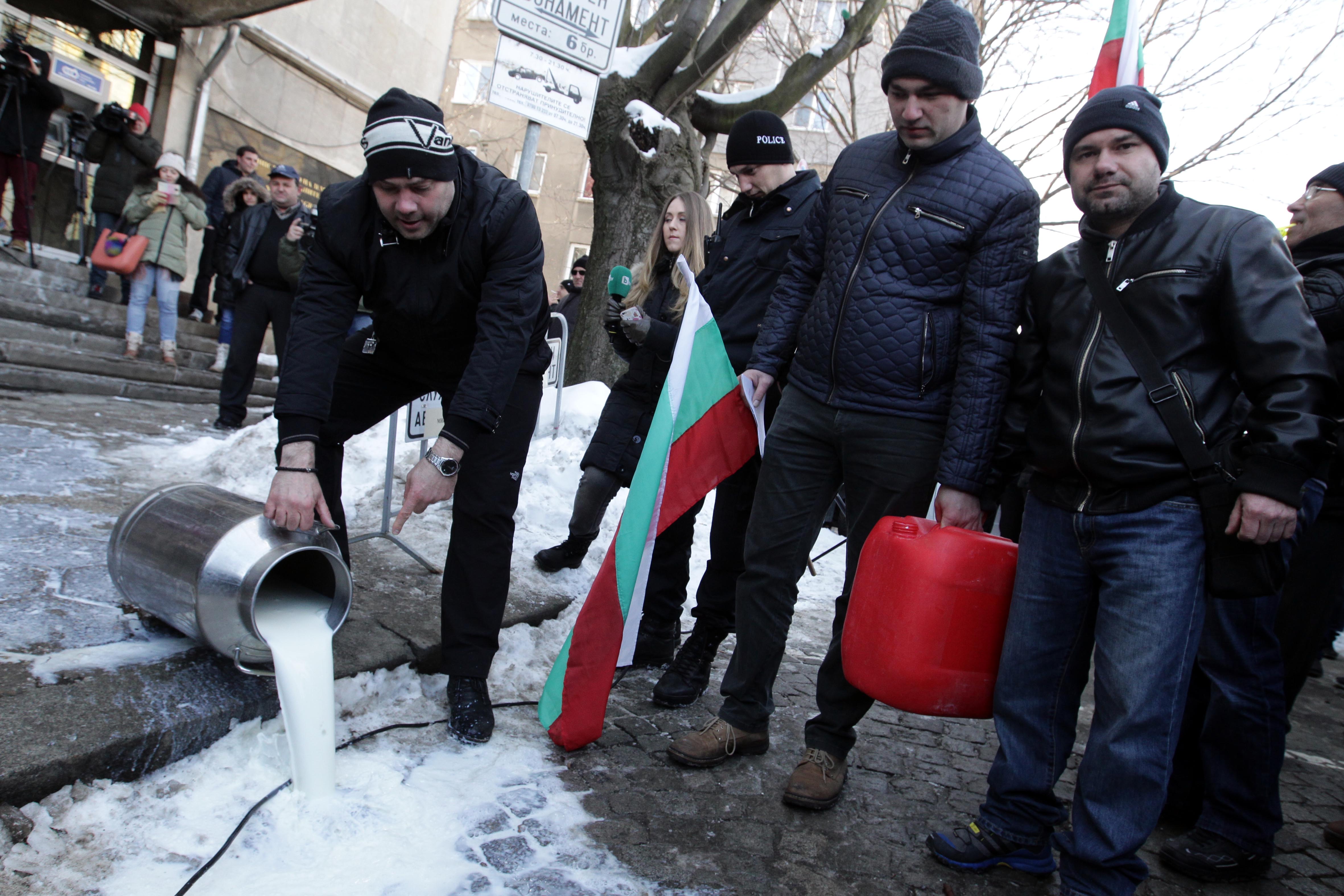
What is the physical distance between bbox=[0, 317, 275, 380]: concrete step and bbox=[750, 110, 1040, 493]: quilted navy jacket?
779cm

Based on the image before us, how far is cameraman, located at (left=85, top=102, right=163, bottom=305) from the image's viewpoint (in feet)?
30.7

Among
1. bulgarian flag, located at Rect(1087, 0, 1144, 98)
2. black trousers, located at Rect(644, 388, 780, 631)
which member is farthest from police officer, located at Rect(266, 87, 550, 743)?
bulgarian flag, located at Rect(1087, 0, 1144, 98)

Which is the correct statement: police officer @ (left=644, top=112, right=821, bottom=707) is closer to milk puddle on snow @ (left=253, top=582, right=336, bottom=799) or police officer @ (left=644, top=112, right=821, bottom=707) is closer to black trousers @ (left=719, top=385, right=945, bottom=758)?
black trousers @ (left=719, top=385, right=945, bottom=758)

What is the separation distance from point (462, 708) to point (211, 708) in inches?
29.3

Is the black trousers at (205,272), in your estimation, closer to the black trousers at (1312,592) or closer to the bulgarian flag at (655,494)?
the bulgarian flag at (655,494)

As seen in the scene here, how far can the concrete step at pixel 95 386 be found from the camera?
7.43 m

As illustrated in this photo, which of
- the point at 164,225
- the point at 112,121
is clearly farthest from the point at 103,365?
the point at 112,121

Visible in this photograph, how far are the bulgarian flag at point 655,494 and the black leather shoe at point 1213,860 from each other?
Result: 1.78 m

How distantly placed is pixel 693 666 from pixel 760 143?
2.08 metres

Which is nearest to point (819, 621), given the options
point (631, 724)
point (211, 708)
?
point (631, 724)

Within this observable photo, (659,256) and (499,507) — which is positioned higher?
(659,256)

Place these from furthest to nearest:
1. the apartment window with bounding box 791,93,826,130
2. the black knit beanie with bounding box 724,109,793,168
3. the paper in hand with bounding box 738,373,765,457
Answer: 1. the apartment window with bounding box 791,93,826,130
2. the black knit beanie with bounding box 724,109,793,168
3. the paper in hand with bounding box 738,373,765,457

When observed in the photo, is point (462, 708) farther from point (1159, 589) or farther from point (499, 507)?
point (1159, 589)

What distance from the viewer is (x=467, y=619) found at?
306cm
